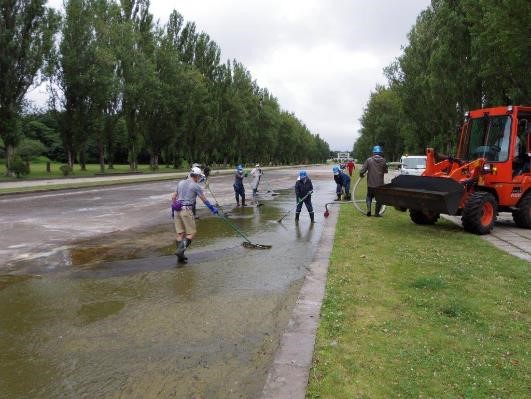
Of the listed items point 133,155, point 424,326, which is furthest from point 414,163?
point 133,155

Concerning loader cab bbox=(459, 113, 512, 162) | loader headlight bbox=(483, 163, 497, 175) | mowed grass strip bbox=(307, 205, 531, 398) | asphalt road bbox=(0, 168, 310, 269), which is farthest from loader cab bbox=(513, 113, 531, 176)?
asphalt road bbox=(0, 168, 310, 269)

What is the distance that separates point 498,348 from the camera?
393 cm

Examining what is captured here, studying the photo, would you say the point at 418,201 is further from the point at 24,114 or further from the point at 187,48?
the point at 187,48

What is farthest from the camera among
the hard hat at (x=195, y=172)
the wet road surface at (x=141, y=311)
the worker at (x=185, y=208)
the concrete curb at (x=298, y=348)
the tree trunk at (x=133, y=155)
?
the tree trunk at (x=133, y=155)

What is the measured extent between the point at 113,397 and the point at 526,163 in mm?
10892

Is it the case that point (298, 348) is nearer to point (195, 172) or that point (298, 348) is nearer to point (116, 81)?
point (195, 172)

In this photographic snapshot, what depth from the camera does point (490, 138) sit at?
10.9 metres

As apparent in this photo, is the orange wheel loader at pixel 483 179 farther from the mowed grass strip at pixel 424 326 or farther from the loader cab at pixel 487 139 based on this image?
the mowed grass strip at pixel 424 326

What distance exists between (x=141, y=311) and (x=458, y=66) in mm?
26019

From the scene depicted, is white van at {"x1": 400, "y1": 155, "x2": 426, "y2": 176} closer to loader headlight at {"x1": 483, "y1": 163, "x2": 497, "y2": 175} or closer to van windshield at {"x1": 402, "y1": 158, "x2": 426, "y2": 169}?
van windshield at {"x1": 402, "y1": 158, "x2": 426, "y2": 169}

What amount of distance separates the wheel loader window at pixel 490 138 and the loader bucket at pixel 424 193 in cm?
196

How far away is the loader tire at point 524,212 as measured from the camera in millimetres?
10852

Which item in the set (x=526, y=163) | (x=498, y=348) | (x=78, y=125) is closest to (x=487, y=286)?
(x=498, y=348)

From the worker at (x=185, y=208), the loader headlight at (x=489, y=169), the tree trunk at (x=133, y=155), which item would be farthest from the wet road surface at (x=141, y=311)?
the tree trunk at (x=133, y=155)
